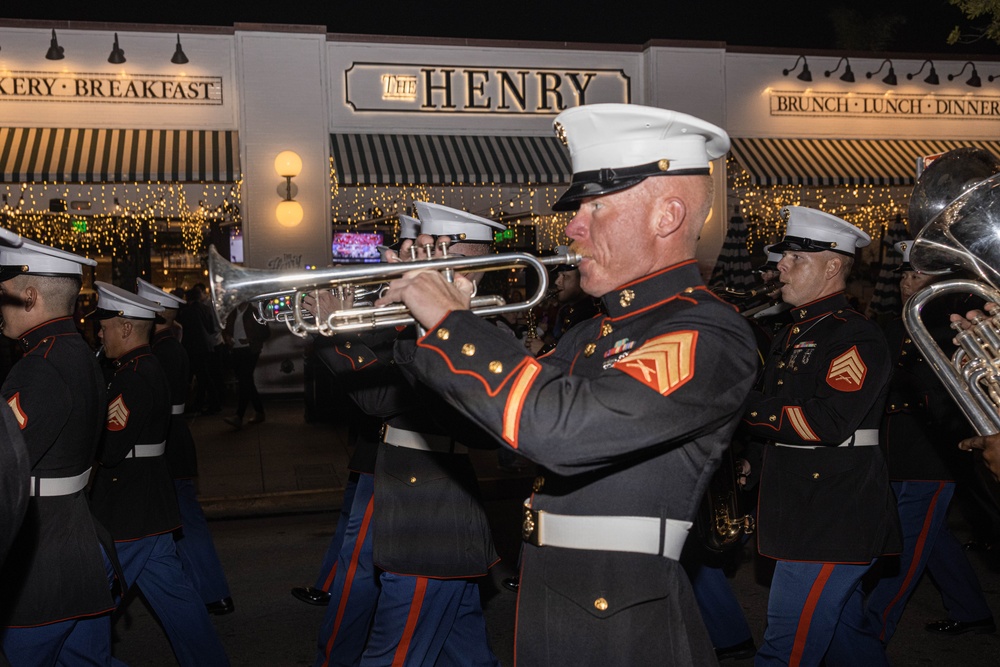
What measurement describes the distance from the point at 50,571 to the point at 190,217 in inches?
554

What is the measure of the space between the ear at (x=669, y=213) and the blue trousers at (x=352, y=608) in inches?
96.2

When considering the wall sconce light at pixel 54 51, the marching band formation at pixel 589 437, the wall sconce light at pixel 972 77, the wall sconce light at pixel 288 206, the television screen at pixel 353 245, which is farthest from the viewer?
the television screen at pixel 353 245

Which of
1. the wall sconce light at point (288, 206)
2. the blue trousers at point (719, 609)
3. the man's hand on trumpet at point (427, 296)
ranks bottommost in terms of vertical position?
the blue trousers at point (719, 609)

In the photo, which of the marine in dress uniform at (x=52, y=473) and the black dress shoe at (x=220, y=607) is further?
the black dress shoe at (x=220, y=607)

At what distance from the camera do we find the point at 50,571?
3.40m

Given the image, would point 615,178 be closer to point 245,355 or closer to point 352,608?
point 352,608

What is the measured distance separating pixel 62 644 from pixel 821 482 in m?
3.08

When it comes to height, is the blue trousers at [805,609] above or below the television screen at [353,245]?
below

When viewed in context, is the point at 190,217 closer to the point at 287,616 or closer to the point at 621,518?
the point at 287,616

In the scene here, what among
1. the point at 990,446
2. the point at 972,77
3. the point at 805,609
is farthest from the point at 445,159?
the point at 990,446

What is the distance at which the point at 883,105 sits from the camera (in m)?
15.1

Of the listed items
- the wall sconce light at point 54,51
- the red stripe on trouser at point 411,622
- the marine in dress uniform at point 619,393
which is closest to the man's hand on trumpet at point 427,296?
the marine in dress uniform at point 619,393

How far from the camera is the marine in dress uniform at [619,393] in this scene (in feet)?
6.61

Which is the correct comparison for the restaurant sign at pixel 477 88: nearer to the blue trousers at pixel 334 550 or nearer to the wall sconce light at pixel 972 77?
the wall sconce light at pixel 972 77
